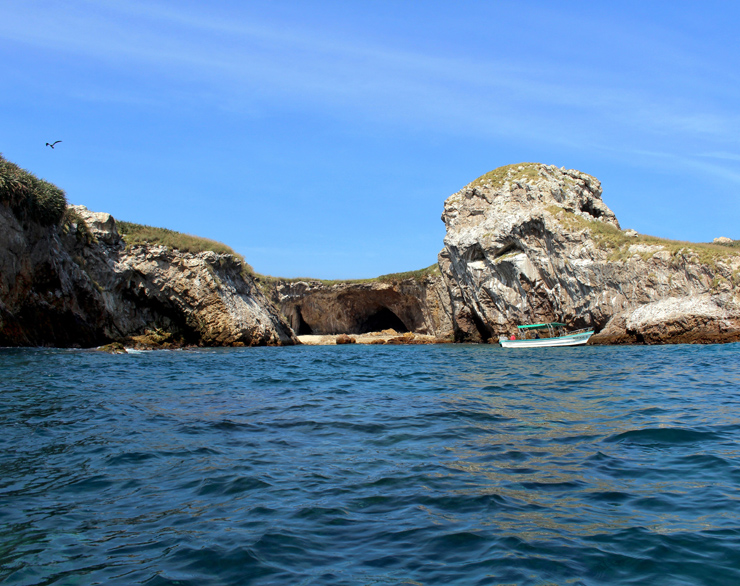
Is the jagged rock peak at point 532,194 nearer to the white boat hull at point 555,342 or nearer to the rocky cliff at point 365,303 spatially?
the white boat hull at point 555,342

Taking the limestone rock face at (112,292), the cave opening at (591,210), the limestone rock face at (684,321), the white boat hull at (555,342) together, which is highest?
the cave opening at (591,210)

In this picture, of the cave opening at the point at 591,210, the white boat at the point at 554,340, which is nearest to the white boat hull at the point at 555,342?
the white boat at the point at 554,340

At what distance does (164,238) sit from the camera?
37.7 meters

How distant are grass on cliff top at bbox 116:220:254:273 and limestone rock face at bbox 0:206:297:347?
0.75 meters

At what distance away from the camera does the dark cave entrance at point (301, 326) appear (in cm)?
6949

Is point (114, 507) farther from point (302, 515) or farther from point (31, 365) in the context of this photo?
point (31, 365)

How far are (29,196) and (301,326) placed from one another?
48.8 meters

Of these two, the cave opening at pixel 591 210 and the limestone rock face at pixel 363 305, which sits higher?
the cave opening at pixel 591 210

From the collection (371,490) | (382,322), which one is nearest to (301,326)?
(382,322)

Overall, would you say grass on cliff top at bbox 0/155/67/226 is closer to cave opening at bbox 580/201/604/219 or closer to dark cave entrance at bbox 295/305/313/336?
cave opening at bbox 580/201/604/219

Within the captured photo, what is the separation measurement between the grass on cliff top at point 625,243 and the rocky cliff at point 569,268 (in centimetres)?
7

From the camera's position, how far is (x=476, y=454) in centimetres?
655

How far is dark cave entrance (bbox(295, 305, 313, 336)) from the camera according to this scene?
228ft

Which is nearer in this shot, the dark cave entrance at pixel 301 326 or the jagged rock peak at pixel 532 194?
the jagged rock peak at pixel 532 194
